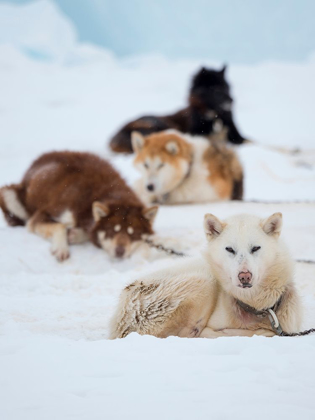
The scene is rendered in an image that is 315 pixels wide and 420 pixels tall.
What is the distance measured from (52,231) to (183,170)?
2.98 meters

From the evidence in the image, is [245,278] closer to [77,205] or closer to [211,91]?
[77,205]

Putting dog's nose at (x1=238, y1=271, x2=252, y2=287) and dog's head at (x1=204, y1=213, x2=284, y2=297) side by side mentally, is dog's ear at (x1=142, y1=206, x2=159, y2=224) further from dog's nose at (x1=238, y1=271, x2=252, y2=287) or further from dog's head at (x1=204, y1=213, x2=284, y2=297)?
dog's nose at (x1=238, y1=271, x2=252, y2=287)

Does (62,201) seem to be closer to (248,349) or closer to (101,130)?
(248,349)

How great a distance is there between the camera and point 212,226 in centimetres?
360

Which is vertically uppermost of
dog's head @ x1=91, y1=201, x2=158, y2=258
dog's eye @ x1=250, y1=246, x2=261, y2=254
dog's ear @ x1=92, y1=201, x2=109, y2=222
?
dog's eye @ x1=250, y1=246, x2=261, y2=254

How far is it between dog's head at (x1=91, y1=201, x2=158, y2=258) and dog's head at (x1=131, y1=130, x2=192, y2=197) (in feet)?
7.06

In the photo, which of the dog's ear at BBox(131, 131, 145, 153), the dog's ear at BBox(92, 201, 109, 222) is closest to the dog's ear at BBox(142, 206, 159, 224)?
the dog's ear at BBox(92, 201, 109, 222)

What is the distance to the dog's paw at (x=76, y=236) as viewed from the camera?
664cm

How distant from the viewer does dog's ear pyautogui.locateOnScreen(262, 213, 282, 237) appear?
344 centimetres

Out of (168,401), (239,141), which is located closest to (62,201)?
(168,401)

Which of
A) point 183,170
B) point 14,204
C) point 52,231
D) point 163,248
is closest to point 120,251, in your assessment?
point 163,248

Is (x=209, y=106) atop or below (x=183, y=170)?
atop

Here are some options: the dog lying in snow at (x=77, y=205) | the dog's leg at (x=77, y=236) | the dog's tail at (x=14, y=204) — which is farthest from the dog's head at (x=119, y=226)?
the dog's tail at (x=14, y=204)

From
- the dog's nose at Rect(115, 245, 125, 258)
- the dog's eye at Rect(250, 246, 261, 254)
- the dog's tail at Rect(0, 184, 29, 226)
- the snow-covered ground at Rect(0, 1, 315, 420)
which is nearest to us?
the snow-covered ground at Rect(0, 1, 315, 420)
